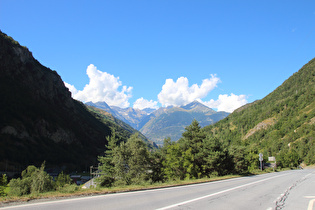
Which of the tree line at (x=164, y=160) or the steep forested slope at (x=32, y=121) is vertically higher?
the steep forested slope at (x=32, y=121)

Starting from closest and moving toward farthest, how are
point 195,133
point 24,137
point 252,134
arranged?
point 195,133
point 24,137
point 252,134

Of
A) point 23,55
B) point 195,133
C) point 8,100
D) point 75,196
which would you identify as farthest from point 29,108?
point 75,196

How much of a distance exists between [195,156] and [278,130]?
521ft

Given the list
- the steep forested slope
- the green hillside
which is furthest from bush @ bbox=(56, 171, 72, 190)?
the steep forested slope

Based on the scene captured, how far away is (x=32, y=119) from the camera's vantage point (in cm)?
14688

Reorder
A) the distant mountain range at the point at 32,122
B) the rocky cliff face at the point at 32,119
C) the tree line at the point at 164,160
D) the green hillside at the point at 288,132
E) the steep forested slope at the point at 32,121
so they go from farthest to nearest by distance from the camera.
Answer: the rocky cliff face at the point at 32,119
the steep forested slope at the point at 32,121
the distant mountain range at the point at 32,122
the green hillside at the point at 288,132
the tree line at the point at 164,160

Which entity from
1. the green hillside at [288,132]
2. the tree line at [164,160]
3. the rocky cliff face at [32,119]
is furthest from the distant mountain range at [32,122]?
the tree line at [164,160]

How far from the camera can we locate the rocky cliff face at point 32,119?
128750 mm

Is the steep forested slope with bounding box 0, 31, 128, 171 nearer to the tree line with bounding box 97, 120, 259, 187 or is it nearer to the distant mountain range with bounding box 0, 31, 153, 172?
the distant mountain range with bounding box 0, 31, 153, 172

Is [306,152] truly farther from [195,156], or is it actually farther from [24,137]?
[24,137]

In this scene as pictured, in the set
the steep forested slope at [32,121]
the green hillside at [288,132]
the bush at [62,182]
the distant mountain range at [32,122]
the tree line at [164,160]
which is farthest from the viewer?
the steep forested slope at [32,121]

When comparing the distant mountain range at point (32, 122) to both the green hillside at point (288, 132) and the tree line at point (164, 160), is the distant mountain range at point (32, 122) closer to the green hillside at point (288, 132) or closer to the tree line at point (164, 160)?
the green hillside at point (288, 132)

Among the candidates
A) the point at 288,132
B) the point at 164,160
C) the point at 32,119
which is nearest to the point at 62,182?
the point at 164,160

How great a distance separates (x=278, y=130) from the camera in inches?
6206
